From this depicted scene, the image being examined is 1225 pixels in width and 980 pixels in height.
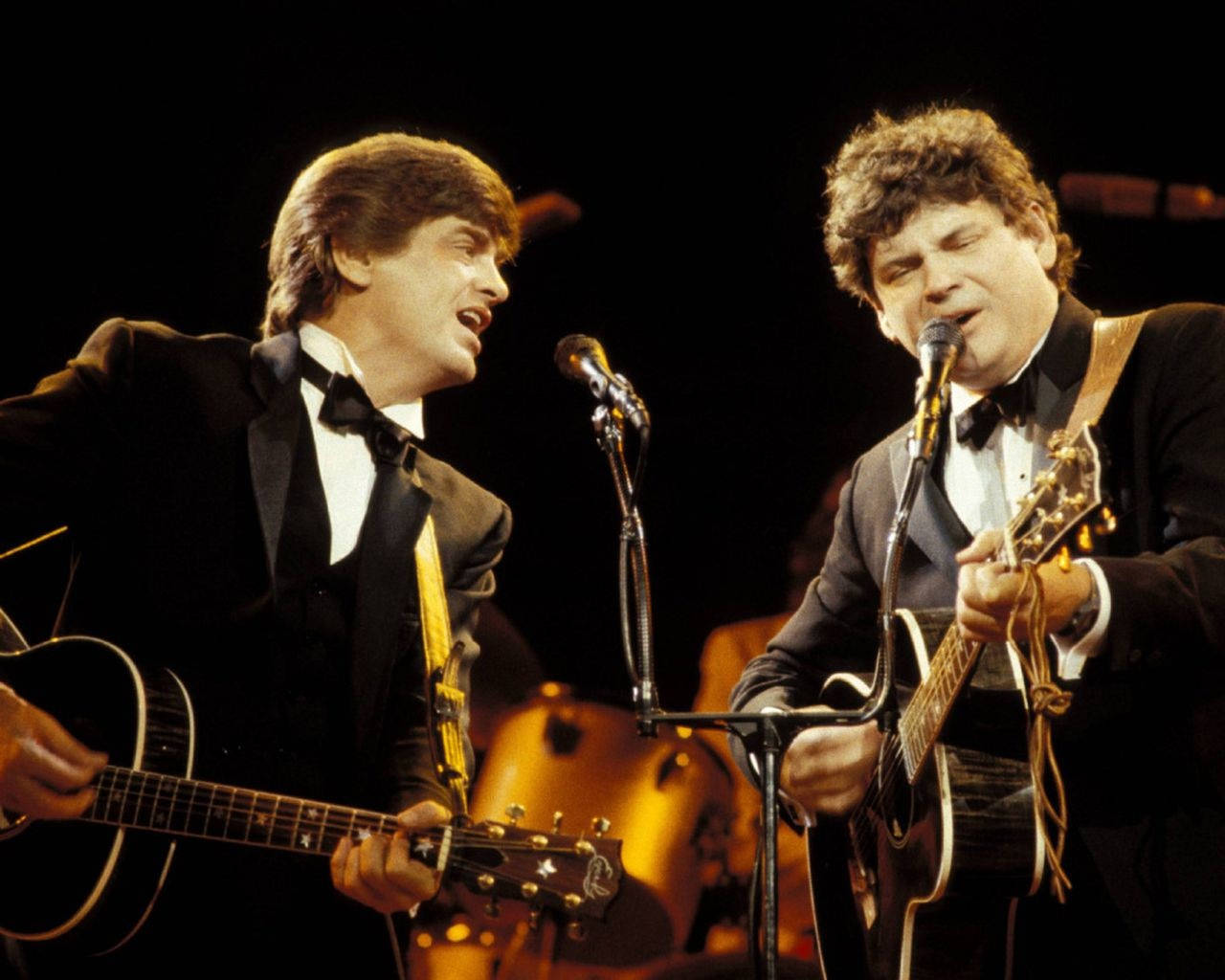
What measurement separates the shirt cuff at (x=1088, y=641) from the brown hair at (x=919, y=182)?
4.23 ft

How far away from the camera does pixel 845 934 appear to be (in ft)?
9.58

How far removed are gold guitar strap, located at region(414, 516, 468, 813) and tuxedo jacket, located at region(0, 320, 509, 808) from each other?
0.15 feet

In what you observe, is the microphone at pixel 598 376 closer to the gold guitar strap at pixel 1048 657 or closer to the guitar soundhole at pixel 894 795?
the gold guitar strap at pixel 1048 657

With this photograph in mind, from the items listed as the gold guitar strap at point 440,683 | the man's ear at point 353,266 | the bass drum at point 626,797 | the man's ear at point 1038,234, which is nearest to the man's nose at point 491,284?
the man's ear at point 353,266

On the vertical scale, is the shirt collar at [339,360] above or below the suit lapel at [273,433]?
above

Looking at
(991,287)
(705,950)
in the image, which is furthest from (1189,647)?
(705,950)

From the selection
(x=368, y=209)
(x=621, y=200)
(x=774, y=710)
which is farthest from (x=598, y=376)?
(x=621, y=200)

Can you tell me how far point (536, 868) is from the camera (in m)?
2.66

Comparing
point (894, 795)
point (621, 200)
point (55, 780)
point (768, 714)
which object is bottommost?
point (55, 780)

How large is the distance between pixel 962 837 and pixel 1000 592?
1.81 ft

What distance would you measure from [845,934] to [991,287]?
5.16ft

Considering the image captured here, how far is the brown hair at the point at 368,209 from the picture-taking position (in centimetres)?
345

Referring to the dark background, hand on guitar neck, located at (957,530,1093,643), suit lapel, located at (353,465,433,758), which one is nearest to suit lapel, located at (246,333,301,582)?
suit lapel, located at (353,465,433,758)

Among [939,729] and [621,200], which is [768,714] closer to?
[939,729]
